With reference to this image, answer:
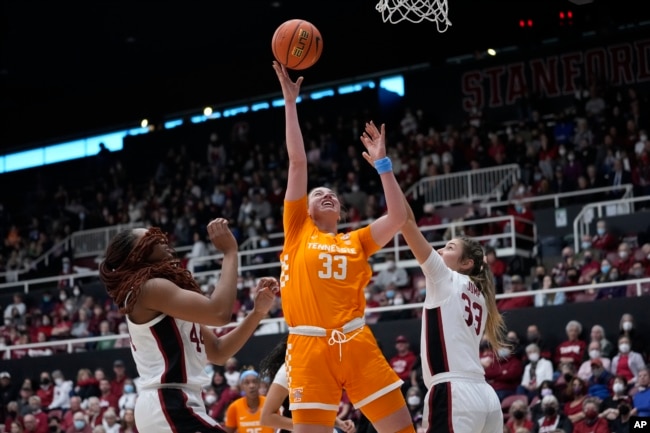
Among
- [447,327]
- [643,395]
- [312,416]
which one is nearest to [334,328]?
[312,416]

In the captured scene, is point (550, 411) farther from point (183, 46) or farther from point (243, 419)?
point (183, 46)

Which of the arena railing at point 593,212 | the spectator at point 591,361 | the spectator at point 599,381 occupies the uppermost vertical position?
the arena railing at point 593,212

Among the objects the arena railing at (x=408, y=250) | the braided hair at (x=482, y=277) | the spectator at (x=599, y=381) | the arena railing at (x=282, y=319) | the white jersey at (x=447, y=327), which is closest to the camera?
the white jersey at (x=447, y=327)

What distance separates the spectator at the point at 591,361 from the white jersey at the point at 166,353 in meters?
9.56

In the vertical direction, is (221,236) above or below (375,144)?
below

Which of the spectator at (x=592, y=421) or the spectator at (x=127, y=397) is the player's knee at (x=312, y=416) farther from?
the spectator at (x=127, y=397)

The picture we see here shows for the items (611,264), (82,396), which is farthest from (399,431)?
(82,396)

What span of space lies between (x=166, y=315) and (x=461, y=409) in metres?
1.97

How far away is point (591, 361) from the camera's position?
46.1 feet

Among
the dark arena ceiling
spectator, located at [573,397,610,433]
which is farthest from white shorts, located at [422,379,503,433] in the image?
the dark arena ceiling

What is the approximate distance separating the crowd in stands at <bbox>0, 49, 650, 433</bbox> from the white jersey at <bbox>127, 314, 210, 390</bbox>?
6165 mm

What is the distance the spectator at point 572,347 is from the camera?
48.4 feet

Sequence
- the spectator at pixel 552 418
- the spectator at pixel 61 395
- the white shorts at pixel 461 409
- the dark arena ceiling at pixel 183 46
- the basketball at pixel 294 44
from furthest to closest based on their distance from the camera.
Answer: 1. the dark arena ceiling at pixel 183 46
2. the spectator at pixel 61 395
3. the spectator at pixel 552 418
4. the basketball at pixel 294 44
5. the white shorts at pixel 461 409

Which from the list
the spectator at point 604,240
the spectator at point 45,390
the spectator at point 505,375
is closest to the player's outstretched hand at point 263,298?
the spectator at point 505,375
